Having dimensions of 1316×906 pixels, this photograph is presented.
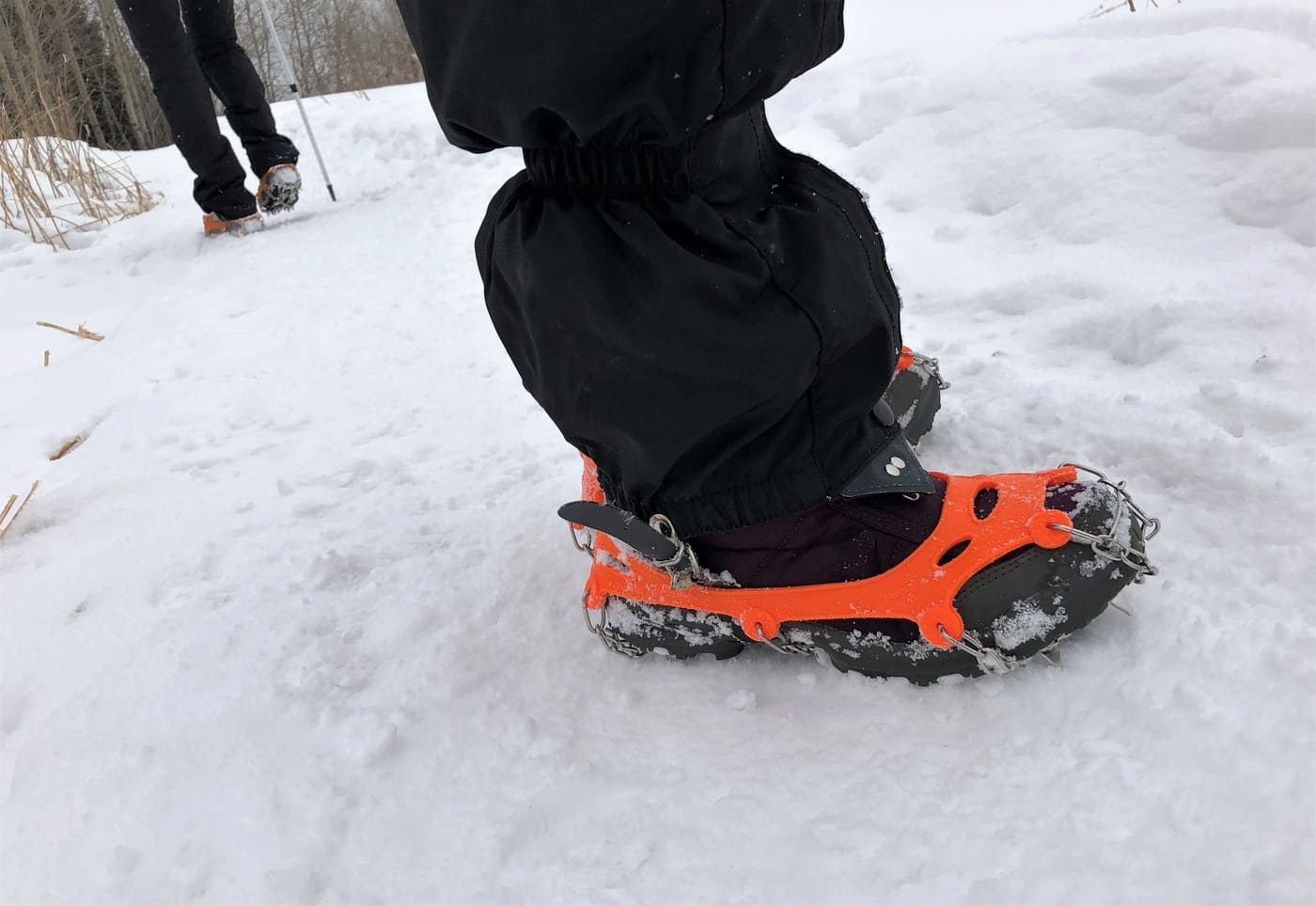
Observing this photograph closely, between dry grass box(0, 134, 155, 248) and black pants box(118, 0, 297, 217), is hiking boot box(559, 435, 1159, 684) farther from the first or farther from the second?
dry grass box(0, 134, 155, 248)

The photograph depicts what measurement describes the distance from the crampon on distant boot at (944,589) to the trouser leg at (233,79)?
2678mm

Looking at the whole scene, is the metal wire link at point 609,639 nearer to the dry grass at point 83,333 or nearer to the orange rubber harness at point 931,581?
the orange rubber harness at point 931,581

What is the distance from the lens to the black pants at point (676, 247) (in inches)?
23.5

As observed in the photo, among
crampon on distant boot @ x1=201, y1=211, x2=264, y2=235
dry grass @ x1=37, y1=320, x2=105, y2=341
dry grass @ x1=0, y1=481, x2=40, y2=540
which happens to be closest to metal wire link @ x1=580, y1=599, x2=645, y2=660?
dry grass @ x1=0, y1=481, x2=40, y2=540

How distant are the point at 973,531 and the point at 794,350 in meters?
0.22

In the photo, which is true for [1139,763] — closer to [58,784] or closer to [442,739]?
[442,739]

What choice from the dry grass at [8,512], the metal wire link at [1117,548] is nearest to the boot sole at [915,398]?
the metal wire link at [1117,548]

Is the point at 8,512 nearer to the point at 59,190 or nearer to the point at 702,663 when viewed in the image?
the point at 702,663

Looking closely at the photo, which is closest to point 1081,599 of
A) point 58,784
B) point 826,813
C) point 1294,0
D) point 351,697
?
point 826,813

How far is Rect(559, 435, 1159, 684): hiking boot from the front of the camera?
69 centimetres

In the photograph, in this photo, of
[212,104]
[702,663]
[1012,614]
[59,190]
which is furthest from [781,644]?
[59,190]

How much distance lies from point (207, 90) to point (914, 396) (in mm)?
2683

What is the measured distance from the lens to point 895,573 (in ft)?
2.39

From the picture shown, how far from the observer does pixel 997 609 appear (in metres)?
0.70
